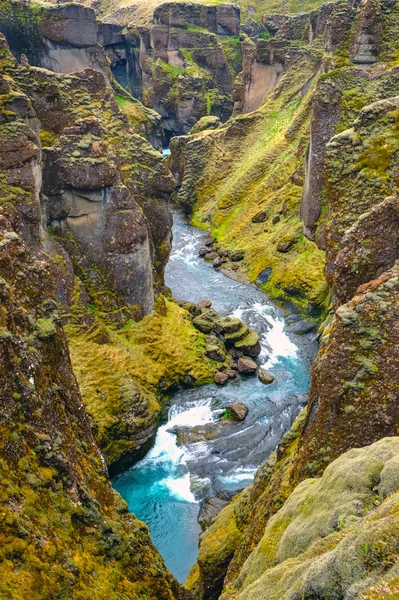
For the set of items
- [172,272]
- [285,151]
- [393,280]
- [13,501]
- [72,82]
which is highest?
[72,82]

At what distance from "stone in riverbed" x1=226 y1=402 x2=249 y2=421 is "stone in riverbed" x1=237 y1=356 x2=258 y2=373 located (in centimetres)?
447

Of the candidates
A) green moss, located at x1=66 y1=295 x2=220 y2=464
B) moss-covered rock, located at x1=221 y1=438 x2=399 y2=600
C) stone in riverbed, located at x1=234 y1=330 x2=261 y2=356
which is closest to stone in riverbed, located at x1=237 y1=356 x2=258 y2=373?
stone in riverbed, located at x1=234 y1=330 x2=261 y2=356

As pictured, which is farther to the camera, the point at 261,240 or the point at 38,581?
the point at 261,240

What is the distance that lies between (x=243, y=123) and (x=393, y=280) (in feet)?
244

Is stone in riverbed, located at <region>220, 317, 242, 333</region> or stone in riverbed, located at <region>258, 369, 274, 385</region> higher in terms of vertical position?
stone in riverbed, located at <region>220, 317, 242, 333</region>

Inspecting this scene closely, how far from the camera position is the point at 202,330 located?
1656 inches

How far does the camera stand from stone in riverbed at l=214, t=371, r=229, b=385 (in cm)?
3756

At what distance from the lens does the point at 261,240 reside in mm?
62406

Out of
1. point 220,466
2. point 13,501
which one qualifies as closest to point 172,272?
point 220,466

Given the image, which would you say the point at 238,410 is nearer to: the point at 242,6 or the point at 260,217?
the point at 260,217

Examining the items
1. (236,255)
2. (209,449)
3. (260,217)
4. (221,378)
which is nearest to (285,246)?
(236,255)

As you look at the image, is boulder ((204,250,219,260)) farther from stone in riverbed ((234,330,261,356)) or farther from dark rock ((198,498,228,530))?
dark rock ((198,498,228,530))

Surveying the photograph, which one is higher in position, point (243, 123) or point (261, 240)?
point (243, 123)

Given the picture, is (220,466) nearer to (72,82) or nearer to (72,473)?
(72,473)
